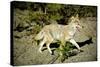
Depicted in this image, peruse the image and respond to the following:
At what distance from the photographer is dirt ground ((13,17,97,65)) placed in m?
2.34

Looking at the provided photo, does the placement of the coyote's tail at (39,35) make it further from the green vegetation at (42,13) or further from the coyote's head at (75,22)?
the coyote's head at (75,22)

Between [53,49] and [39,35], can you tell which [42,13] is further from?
[53,49]

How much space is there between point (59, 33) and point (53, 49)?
23 cm

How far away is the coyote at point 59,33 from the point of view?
246 cm

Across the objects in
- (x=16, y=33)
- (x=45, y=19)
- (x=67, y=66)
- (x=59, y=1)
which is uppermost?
(x=59, y=1)

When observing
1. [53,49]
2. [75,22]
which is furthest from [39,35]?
[75,22]

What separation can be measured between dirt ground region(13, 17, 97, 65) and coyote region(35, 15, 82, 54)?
0.24 feet

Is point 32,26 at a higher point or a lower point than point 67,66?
higher

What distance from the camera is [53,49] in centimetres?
251

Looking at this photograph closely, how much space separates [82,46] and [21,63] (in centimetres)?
91
